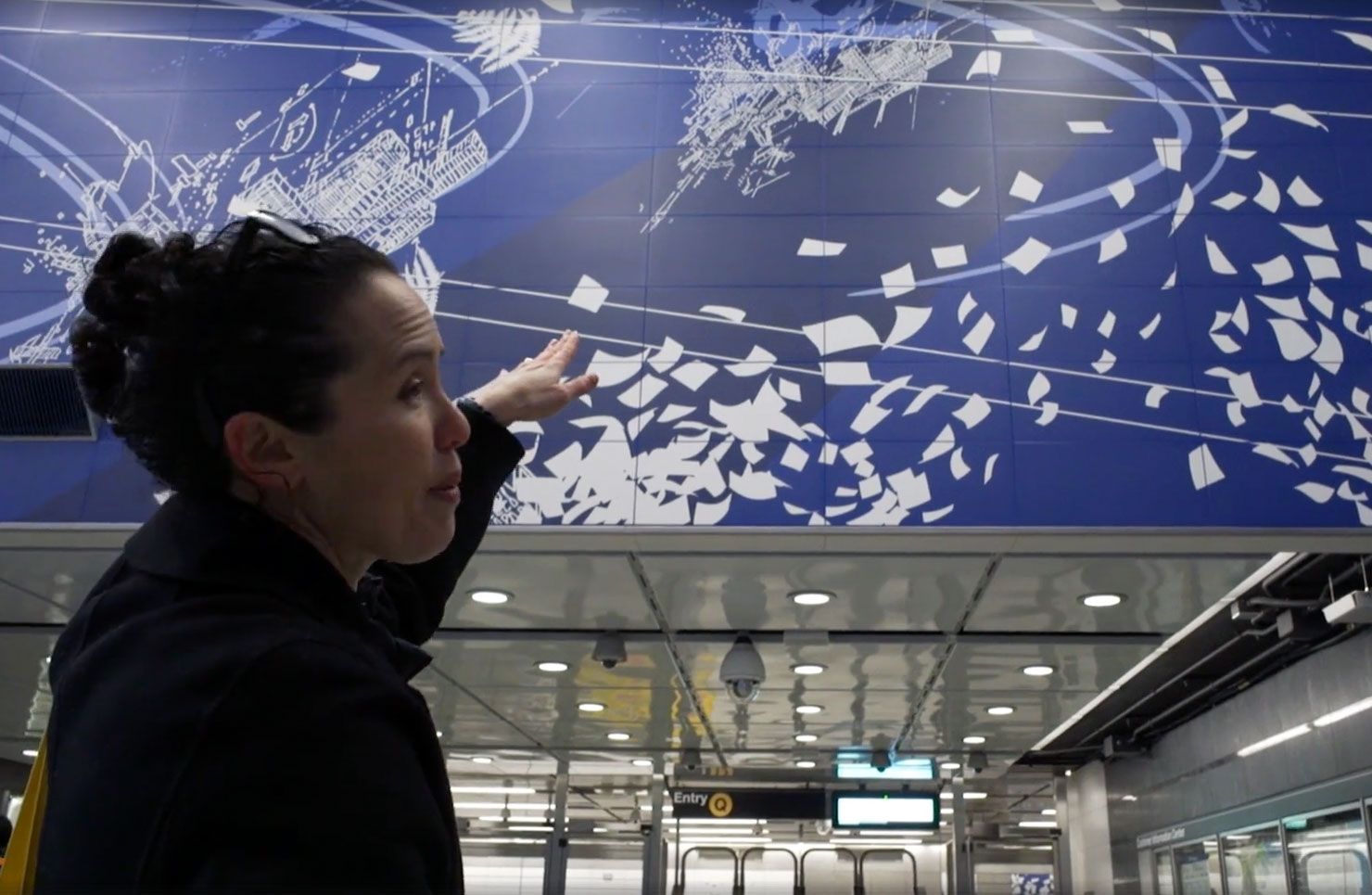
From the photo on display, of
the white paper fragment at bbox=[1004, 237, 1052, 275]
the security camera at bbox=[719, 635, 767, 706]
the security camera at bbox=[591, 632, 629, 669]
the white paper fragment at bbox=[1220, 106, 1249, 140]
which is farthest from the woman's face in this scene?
the security camera at bbox=[591, 632, 629, 669]

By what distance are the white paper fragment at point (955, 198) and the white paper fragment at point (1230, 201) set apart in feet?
3.68

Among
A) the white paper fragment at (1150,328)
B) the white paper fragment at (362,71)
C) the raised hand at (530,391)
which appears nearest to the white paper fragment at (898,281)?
the white paper fragment at (1150,328)

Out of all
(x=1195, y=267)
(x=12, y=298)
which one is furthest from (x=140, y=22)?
(x=1195, y=267)

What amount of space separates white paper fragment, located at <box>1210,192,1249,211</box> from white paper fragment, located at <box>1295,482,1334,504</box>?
55.2 inches

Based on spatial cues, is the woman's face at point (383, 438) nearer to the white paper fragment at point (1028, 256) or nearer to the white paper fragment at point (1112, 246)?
the white paper fragment at point (1028, 256)

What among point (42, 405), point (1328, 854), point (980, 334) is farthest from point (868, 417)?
point (1328, 854)

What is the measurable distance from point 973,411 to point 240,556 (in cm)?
438

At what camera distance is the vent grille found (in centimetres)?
505

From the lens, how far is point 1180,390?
4742 mm

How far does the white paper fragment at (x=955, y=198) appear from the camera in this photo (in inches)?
205

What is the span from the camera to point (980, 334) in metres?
4.91

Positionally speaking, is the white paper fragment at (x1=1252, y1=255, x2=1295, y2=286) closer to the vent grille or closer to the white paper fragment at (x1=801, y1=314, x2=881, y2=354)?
the white paper fragment at (x1=801, y1=314, x2=881, y2=354)

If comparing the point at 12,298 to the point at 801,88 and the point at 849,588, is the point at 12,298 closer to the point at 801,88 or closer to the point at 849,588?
the point at 801,88

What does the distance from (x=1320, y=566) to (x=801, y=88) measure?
14.2ft
